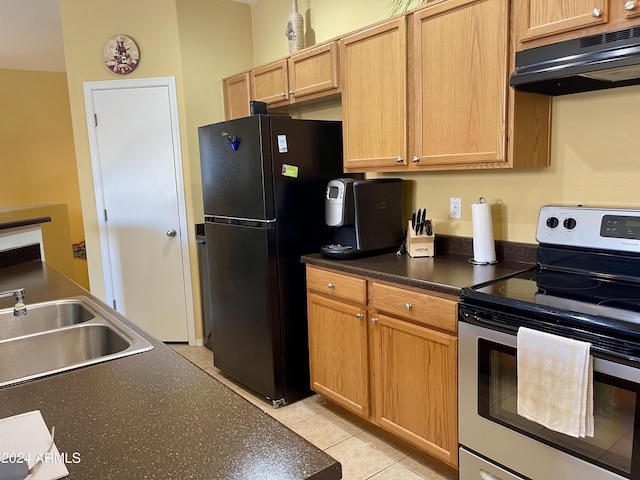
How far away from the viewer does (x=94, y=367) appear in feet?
3.67

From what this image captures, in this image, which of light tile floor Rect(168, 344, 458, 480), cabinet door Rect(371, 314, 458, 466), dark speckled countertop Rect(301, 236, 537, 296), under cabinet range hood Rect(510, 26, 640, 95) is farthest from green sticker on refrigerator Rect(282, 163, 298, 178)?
under cabinet range hood Rect(510, 26, 640, 95)

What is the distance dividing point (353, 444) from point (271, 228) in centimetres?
121

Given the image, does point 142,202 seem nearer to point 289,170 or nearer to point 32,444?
point 289,170

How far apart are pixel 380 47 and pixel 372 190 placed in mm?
718

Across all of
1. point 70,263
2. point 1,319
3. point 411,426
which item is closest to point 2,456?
point 1,319

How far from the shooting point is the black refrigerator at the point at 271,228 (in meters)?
2.66

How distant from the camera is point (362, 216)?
251 centimetres

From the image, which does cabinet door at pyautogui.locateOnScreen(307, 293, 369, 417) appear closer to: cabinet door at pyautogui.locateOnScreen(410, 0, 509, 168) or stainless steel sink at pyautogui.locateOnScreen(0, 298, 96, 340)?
cabinet door at pyautogui.locateOnScreen(410, 0, 509, 168)

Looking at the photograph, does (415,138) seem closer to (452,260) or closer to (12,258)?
(452,260)

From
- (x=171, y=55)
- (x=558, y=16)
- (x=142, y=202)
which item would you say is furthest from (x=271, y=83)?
(x=558, y=16)

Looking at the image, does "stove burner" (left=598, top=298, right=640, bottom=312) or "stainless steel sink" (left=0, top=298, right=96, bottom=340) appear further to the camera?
"stainless steel sink" (left=0, top=298, right=96, bottom=340)

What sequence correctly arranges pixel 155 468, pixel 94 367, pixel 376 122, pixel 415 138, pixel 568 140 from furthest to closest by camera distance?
1. pixel 376 122
2. pixel 415 138
3. pixel 568 140
4. pixel 94 367
5. pixel 155 468

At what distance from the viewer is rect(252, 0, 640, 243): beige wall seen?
1.88 m

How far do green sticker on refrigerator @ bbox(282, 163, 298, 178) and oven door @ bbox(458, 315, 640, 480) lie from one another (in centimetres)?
133
